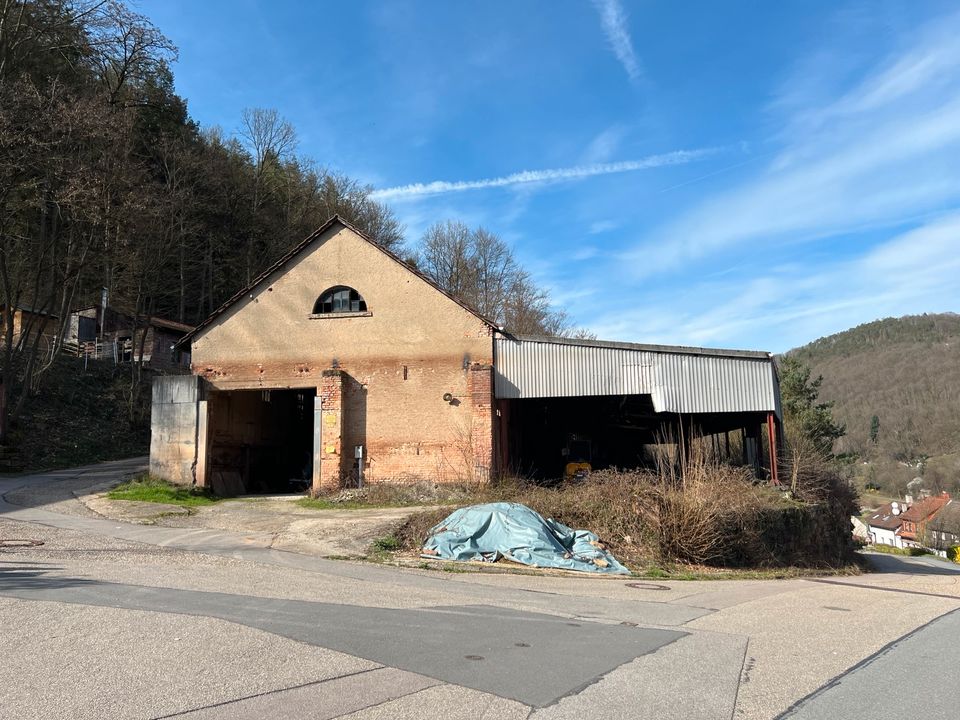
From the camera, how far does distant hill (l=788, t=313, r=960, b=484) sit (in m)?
95.2

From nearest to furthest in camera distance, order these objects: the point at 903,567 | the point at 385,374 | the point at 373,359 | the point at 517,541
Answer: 1. the point at 517,541
2. the point at 385,374
3. the point at 373,359
4. the point at 903,567

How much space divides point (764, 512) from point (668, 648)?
1067cm

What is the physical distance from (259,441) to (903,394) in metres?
101

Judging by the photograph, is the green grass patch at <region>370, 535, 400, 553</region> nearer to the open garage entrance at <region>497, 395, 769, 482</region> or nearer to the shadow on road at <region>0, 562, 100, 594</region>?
the shadow on road at <region>0, 562, 100, 594</region>

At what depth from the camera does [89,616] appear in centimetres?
736

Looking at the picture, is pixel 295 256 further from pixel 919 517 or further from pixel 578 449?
pixel 919 517

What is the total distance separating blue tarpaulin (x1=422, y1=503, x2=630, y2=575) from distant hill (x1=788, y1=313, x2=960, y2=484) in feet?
272

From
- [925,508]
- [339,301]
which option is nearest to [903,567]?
[339,301]

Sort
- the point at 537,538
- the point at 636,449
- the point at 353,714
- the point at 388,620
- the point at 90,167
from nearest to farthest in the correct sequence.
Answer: the point at 353,714, the point at 388,620, the point at 537,538, the point at 90,167, the point at 636,449

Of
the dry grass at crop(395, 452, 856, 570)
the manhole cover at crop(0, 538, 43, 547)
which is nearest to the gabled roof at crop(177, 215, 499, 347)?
the dry grass at crop(395, 452, 856, 570)

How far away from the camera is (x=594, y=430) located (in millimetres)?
32438

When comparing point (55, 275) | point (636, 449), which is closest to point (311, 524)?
point (55, 275)

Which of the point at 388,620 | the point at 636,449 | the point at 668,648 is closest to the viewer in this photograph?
the point at 668,648

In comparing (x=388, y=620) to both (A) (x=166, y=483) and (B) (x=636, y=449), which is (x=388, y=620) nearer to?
(A) (x=166, y=483)
